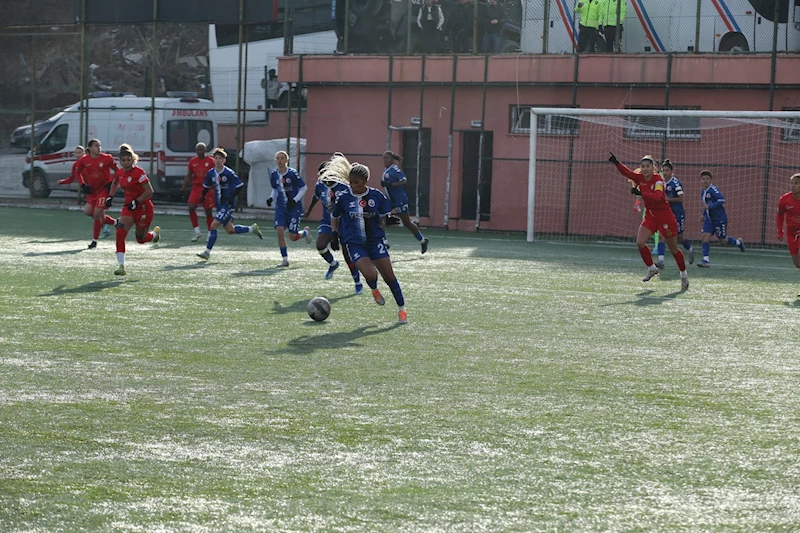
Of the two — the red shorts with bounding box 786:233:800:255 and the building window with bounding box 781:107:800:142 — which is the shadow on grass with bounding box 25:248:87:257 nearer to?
the red shorts with bounding box 786:233:800:255

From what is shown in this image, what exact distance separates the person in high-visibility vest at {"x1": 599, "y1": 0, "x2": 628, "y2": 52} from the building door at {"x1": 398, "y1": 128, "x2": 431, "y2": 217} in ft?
16.3

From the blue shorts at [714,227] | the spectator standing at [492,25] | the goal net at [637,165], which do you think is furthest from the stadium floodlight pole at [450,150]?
the blue shorts at [714,227]

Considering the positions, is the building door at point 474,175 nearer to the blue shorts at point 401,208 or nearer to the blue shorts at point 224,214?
the blue shorts at point 401,208

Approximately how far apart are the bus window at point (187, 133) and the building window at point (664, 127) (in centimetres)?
1263

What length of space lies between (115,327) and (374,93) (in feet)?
59.6

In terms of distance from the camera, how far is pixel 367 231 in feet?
38.7

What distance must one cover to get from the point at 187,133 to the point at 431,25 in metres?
8.10

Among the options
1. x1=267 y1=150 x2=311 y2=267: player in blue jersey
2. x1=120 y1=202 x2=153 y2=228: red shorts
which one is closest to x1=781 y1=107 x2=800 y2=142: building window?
x1=267 y1=150 x2=311 y2=267: player in blue jersey

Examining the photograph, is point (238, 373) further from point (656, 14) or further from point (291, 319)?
point (656, 14)

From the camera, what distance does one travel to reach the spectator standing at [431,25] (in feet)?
91.8

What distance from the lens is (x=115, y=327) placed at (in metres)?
10.8

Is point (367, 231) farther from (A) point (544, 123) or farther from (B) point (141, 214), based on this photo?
(A) point (544, 123)

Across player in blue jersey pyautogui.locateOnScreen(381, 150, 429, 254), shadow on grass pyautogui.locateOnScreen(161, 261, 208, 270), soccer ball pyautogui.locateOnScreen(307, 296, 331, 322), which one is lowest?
shadow on grass pyautogui.locateOnScreen(161, 261, 208, 270)

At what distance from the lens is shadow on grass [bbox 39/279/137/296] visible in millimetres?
13320
